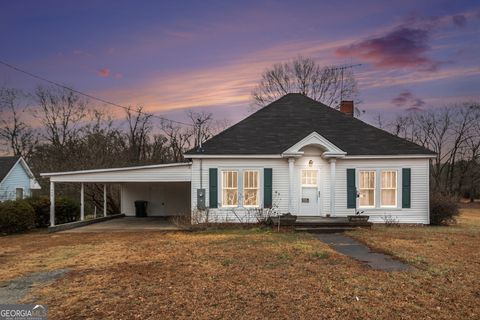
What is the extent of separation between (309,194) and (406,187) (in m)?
4.10

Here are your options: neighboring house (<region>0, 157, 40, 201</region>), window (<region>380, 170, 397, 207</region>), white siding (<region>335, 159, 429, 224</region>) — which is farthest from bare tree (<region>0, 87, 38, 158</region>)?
window (<region>380, 170, 397, 207</region>)

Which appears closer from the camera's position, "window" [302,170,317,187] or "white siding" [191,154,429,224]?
"white siding" [191,154,429,224]

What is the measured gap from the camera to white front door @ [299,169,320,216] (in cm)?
1592

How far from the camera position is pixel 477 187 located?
45.6 m

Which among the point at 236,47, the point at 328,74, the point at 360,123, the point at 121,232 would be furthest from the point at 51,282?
the point at 328,74

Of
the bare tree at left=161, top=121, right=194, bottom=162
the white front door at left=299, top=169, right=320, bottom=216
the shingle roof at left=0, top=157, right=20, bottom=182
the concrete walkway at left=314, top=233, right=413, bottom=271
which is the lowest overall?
the concrete walkway at left=314, top=233, right=413, bottom=271


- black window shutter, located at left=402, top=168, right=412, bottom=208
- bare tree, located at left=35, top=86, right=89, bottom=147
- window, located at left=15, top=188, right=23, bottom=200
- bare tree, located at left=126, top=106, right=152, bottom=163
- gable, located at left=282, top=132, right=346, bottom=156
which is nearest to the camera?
gable, located at left=282, top=132, right=346, bottom=156

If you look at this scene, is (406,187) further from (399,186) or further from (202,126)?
(202,126)

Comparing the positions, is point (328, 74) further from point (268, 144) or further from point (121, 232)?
point (121, 232)

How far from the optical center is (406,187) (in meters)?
15.7

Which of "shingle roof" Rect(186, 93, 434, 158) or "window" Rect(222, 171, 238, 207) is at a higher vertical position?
"shingle roof" Rect(186, 93, 434, 158)

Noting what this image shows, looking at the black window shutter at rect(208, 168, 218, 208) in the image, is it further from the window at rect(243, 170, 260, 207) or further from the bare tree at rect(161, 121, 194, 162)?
the bare tree at rect(161, 121, 194, 162)

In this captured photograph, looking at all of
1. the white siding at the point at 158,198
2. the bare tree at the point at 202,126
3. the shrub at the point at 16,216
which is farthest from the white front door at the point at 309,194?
the bare tree at the point at 202,126

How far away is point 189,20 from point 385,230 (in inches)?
435
